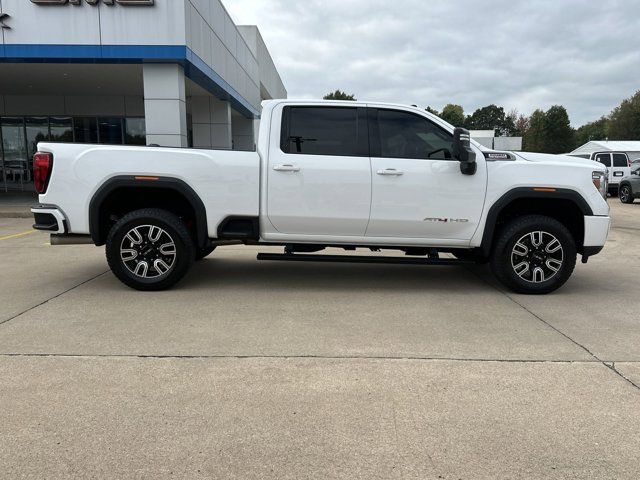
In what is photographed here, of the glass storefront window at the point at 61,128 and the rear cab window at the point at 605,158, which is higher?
the glass storefront window at the point at 61,128

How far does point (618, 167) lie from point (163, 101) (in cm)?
2151

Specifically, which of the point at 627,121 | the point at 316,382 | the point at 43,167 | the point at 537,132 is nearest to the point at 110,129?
the point at 43,167

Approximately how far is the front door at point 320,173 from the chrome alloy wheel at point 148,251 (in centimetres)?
121

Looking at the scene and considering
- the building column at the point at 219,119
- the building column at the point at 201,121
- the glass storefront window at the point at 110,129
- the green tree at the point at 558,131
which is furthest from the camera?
the green tree at the point at 558,131

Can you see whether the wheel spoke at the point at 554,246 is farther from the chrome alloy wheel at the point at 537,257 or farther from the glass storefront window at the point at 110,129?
the glass storefront window at the point at 110,129

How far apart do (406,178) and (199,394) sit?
334cm

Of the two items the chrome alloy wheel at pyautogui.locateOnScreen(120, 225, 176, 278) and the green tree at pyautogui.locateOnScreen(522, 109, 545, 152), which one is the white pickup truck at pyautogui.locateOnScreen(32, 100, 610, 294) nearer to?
the chrome alloy wheel at pyautogui.locateOnScreen(120, 225, 176, 278)

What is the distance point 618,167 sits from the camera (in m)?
24.6

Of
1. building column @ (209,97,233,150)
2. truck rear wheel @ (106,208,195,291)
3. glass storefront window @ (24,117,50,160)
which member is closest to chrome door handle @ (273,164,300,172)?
truck rear wheel @ (106,208,195,291)

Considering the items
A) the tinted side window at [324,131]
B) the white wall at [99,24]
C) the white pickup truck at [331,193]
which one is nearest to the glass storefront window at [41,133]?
the white wall at [99,24]

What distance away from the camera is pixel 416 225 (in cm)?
570

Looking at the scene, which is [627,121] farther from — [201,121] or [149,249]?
[149,249]

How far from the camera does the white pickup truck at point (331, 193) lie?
5.53 m

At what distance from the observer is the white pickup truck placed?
5531 millimetres
